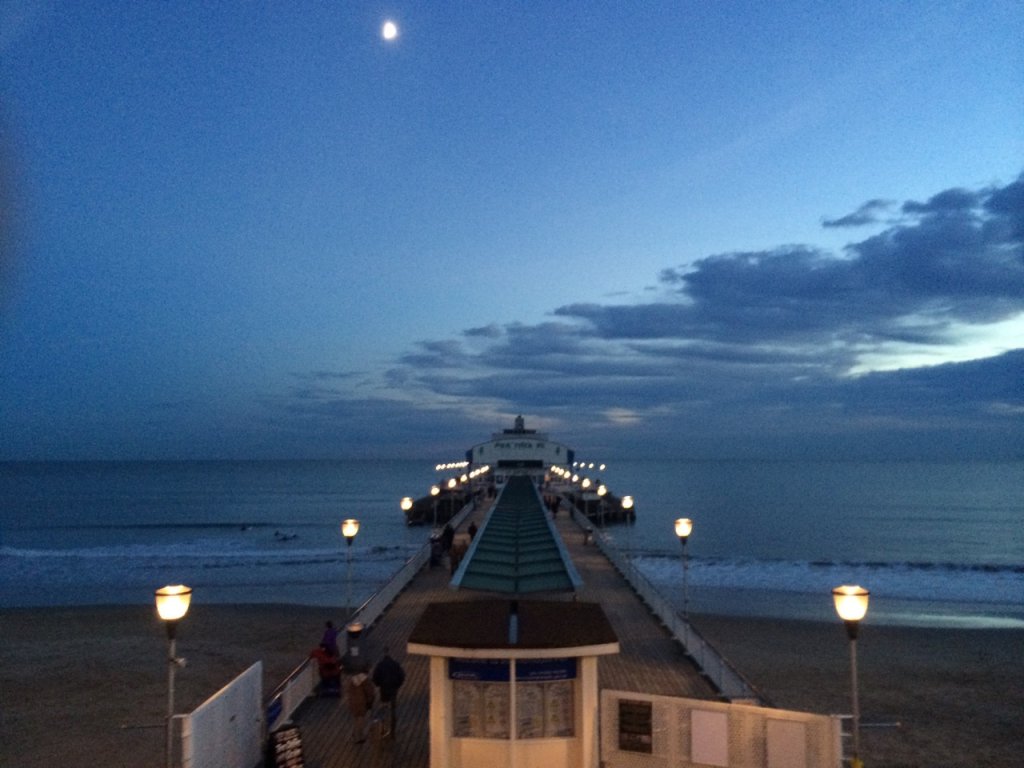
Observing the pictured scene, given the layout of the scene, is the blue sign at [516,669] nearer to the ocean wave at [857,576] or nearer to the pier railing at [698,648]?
the pier railing at [698,648]

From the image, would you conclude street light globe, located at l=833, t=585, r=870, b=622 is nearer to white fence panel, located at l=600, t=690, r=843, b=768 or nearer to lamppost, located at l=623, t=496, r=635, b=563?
white fence panel, located at l=600, t=690, r=843, b=768

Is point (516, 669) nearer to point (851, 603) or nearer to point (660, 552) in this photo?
point (851, 603)

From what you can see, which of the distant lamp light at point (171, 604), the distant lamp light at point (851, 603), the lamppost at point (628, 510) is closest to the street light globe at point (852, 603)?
the distant lamp light at point (851, 603)

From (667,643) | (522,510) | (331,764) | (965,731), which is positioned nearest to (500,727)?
(331,764)

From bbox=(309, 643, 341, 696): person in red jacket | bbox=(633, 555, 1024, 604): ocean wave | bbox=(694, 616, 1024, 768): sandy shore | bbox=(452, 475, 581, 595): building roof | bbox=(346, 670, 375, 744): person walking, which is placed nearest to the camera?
bbox=(346, 670, 375, 744): person walking

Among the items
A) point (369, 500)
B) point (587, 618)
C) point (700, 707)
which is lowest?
point (369, 500)

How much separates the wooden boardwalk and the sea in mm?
1841

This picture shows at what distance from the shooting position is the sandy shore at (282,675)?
1638 centimetres

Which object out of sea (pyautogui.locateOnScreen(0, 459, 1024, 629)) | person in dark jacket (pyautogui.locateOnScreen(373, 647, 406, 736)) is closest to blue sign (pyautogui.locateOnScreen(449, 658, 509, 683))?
person in dark jacket (pyautogui.locateOnScreen(373, 647, 406, 736))

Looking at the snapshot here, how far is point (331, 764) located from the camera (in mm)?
9875

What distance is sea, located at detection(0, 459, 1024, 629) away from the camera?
122ft

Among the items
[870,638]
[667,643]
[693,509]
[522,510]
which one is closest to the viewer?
[667,643]

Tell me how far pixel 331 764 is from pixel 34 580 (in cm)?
4350

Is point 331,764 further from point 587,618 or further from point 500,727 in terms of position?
point 587,618
